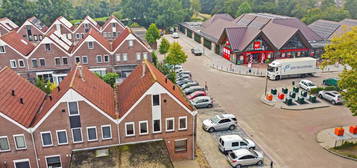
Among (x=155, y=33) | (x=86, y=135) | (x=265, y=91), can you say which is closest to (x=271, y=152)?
(x=265, y=91)

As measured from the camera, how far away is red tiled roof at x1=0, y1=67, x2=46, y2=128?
24.7 m

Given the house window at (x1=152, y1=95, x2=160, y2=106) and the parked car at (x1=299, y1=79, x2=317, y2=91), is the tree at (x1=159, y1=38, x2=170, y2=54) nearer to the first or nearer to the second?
the parked car at (x1=299, y1=79, x2=317, y2=91)

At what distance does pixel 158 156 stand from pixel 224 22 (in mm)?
60160

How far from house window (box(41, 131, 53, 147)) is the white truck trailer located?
136 feet

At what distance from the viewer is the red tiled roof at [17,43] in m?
48.7

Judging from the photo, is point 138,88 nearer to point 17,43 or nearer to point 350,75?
point 350,75

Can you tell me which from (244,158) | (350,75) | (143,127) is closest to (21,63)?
(143,127)

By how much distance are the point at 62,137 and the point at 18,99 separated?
18.1ft

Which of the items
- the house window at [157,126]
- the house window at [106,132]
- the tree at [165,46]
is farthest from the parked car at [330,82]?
the house window at [106,132]

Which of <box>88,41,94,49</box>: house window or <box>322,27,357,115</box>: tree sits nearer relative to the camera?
<box>322,27,357,115</box>: tree

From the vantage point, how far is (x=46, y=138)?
2572cm

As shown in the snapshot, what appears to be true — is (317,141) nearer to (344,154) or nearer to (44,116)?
(344,154)

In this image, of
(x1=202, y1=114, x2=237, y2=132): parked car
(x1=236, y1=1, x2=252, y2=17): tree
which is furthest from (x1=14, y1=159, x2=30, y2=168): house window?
(x1=236, y1=1, x2=252, y2=17): tree

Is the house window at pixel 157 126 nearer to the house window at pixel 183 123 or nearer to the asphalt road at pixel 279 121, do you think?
the house window at pixel 183 123
